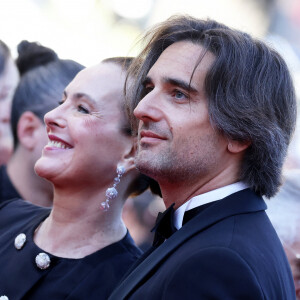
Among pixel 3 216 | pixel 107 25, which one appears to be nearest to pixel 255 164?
pixel 3 216

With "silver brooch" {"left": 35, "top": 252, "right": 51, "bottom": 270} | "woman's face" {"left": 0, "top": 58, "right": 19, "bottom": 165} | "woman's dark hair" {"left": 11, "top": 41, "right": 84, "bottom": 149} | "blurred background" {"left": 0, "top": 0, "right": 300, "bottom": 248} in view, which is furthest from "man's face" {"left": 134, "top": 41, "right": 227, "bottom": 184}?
"blurred background" {"left": 0, "top": 0, "right": 300, "bottom": 248}

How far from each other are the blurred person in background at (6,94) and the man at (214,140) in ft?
4.87

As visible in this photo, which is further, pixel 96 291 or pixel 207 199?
pixel 96 291

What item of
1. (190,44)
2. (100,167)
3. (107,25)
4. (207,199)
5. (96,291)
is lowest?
(107,25)

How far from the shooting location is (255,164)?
2240 millimetres

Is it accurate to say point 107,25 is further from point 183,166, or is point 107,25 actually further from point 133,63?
point 183,166

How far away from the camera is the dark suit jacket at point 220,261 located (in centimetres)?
171

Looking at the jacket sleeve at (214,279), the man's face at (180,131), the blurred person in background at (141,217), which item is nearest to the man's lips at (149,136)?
the man's face at (180,131)

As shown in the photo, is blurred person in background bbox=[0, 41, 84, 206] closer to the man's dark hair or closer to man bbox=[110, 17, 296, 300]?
man bbox=[110, 17, 296, 300]

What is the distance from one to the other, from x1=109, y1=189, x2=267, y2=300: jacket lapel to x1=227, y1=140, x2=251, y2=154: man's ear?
182 millimetres

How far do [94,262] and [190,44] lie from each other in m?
1.01

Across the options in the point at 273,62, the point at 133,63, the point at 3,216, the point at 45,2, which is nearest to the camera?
the point at 273,62

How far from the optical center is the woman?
253cm

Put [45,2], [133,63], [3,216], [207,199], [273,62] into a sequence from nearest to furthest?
[207,199] < [273,62] < [133,63] < [3,216] < [45,2]
